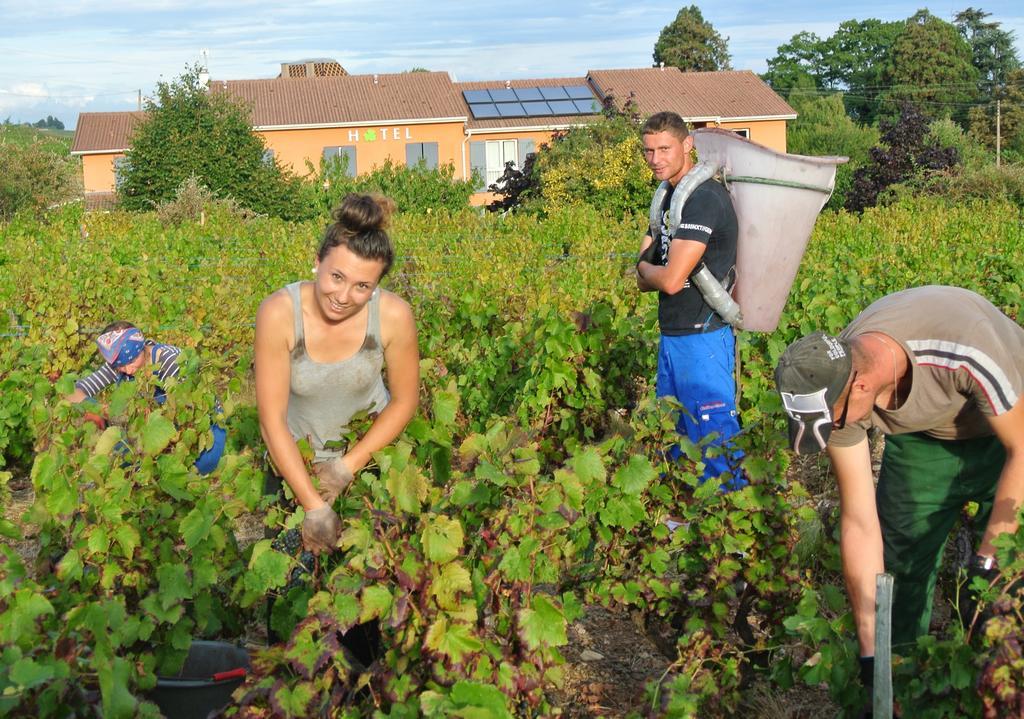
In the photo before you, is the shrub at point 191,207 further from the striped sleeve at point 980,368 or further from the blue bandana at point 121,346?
the striped sleeve at point 980,368

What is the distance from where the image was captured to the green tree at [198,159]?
25.2m

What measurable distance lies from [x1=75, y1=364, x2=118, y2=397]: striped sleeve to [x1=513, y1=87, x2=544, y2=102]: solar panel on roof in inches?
1254

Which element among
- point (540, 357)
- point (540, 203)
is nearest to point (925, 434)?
point (540, 357)

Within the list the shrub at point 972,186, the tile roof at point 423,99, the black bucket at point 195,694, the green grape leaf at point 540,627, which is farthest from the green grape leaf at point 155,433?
the tile roof at point 423,99

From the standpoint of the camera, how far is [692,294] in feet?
14.7

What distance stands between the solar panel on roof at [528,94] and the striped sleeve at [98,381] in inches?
1254

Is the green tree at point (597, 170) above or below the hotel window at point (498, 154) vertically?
below

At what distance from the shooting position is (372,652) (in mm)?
3031

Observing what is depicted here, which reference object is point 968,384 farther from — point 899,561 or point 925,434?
point 899,561

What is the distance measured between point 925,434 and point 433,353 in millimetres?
3540

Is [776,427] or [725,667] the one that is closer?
[725,667]

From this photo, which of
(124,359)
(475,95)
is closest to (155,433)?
(124,359)

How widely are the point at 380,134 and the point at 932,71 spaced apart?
38278mm

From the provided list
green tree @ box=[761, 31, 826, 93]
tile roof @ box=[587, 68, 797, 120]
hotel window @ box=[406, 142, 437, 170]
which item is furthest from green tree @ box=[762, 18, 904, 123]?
hotel window @ box=[406, 142, 437, 170]
